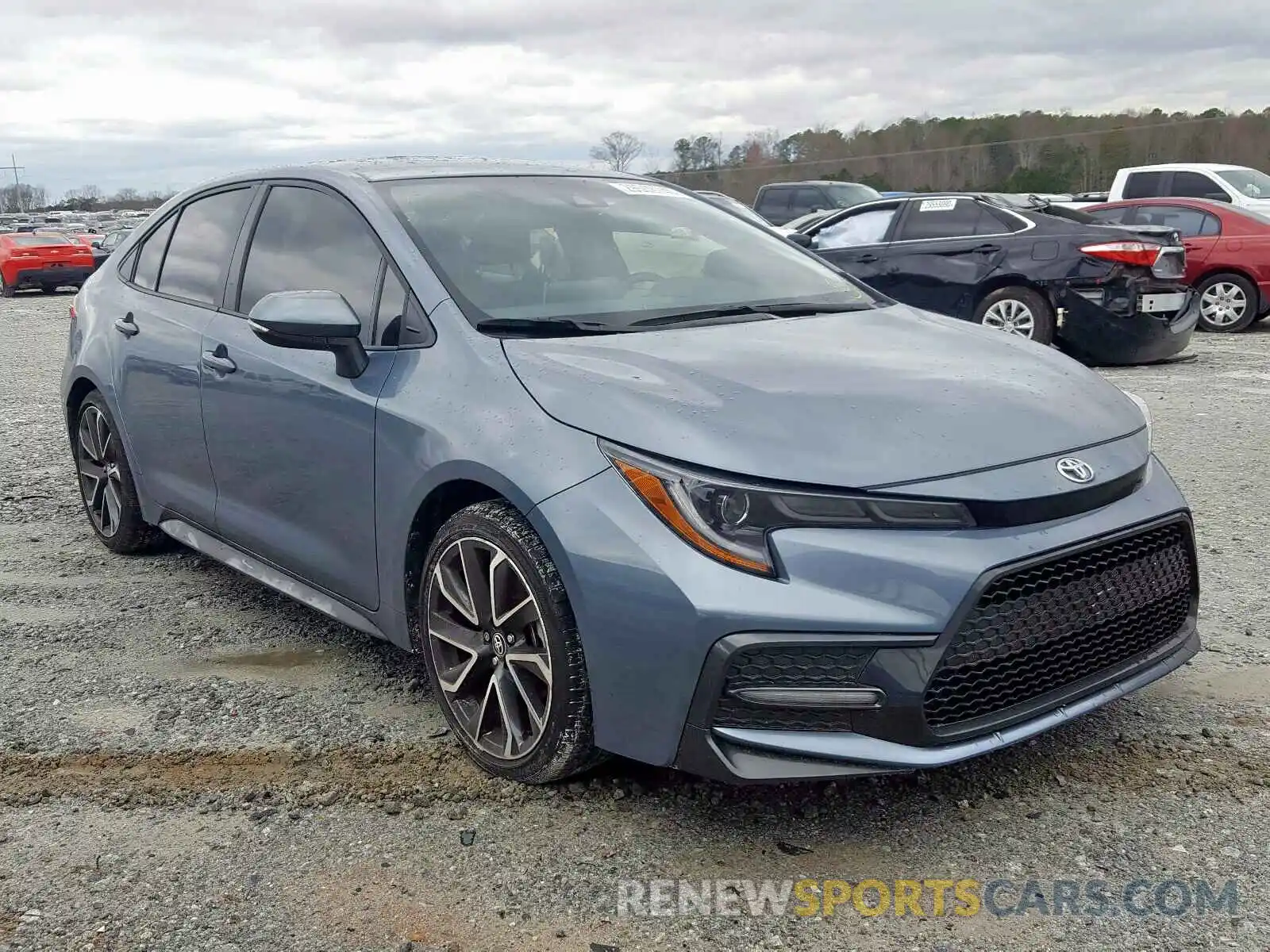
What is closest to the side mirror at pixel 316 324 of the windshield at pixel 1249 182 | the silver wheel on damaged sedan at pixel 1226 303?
the silver wheel on damaged sedan at pixel 1226 303

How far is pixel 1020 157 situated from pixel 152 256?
1658 inches

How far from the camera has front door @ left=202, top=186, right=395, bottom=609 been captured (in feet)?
11.0

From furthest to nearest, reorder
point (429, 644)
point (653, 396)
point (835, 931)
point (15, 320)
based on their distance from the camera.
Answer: point (15, 320), point (429, 644), point (653, 396), point (835, 931)

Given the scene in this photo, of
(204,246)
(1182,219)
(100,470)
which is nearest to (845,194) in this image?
(1182,219)

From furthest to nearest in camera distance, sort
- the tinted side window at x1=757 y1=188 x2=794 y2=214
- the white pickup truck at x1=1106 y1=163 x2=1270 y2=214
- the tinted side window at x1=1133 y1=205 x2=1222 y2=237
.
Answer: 1. the tinted side window at x1=757 y1=188 x2=794 y2=214
2. the white pickup truck at x1=1106 y1=163 x2=1270 y2=214
3. the tinted side window at x1=1133 y1=205 x2=1222 y2=237

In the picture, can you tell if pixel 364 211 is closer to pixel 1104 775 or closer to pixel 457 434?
pixel 457 434

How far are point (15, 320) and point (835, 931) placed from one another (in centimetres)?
1910

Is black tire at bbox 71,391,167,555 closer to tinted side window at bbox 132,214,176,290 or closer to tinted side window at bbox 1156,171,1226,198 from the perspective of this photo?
tinted side window at bbox 132,214,176,290

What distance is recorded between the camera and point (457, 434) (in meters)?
2.95

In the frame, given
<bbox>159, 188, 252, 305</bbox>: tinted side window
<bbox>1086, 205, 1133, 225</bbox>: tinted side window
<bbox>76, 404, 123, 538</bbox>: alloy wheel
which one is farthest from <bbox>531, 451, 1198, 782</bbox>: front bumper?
<bbox>1086, 205, 1133, 225</bbox>: tinted side window

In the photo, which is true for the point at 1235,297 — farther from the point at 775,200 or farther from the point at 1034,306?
the point at 775,200

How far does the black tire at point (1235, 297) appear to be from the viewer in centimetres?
1217

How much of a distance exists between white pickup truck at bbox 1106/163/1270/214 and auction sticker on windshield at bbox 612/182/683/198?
1201 centimetres

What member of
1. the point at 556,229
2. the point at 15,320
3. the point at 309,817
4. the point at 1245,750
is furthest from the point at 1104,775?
the point at 15,320
